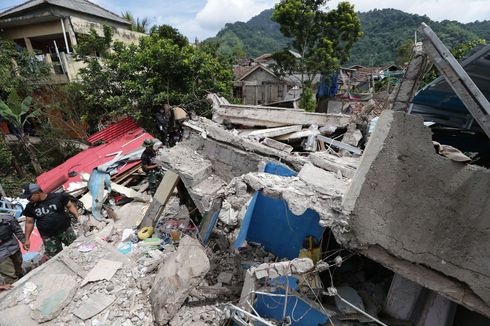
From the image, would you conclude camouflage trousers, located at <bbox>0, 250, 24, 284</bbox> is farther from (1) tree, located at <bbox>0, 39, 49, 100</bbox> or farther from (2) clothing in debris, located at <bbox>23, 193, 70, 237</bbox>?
(1) tree, located at <bbox>0, 39, 49, 100</bbox>

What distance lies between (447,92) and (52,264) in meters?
7.31

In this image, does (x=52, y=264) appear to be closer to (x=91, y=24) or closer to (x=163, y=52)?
(x=163, y=52)

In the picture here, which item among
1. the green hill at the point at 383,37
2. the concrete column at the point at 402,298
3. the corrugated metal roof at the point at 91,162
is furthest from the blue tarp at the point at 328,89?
the green hill at the point at 383,37

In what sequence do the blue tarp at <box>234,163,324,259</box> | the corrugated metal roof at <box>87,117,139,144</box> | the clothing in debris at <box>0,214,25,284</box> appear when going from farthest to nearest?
1. the corrugated metal roof at <box>87,117,139,144</box>
2. the clothing in debris at <box>0,214,25,284</box>
3. the blue tarp at <box>234,163,324,259</box>

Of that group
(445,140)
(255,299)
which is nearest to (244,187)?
(255,299)

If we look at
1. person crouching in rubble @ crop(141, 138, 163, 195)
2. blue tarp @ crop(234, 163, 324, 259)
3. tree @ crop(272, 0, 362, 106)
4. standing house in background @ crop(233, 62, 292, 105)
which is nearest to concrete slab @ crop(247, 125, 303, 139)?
blue tarp @ crop(234, 163, 324, 259)

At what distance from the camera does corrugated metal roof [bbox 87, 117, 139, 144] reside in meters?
10.8

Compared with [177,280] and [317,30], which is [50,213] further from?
[317,30]

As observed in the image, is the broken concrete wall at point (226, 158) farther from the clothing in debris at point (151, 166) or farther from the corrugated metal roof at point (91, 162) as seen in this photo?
the corrugated metal roof at point (91, 162)

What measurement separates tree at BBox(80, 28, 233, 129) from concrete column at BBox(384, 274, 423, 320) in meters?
8.30

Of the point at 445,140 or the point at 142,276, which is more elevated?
→ the point at 445,140

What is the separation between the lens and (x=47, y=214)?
15.7ft

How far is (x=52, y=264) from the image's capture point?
4.79 m

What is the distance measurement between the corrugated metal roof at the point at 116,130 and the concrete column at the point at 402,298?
1019 centimetres
